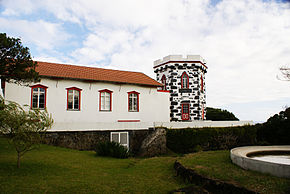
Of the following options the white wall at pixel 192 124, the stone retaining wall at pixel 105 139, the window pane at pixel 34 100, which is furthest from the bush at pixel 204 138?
the window pane at pixel 34 100

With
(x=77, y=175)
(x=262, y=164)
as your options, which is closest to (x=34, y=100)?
(x=77, y=175)

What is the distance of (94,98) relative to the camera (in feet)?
56.5

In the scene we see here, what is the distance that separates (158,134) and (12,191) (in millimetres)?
9995

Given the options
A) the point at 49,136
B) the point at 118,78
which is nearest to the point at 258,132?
the point at 118,78

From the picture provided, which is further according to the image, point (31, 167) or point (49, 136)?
point (49, 136)

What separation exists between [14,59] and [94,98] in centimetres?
750

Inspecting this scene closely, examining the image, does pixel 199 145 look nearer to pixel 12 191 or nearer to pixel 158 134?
pixel 158 134

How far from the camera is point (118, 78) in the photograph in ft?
60.9

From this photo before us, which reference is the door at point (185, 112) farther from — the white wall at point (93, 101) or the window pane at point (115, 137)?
the window pane at point (115, 137)

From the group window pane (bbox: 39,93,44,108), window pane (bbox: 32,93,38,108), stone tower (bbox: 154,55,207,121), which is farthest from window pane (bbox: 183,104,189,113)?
window pane (bbox: 32,93,38,108)

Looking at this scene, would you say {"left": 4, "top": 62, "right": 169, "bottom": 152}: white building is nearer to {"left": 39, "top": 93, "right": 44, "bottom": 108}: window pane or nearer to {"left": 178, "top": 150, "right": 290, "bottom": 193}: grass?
{"left": 39, "top": 93, "right": 44, "bottom": 108}: window pane

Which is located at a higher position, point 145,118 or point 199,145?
point 145,118

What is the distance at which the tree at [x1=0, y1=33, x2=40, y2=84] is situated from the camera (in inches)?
385

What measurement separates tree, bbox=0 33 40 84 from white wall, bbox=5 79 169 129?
3.75 meters
